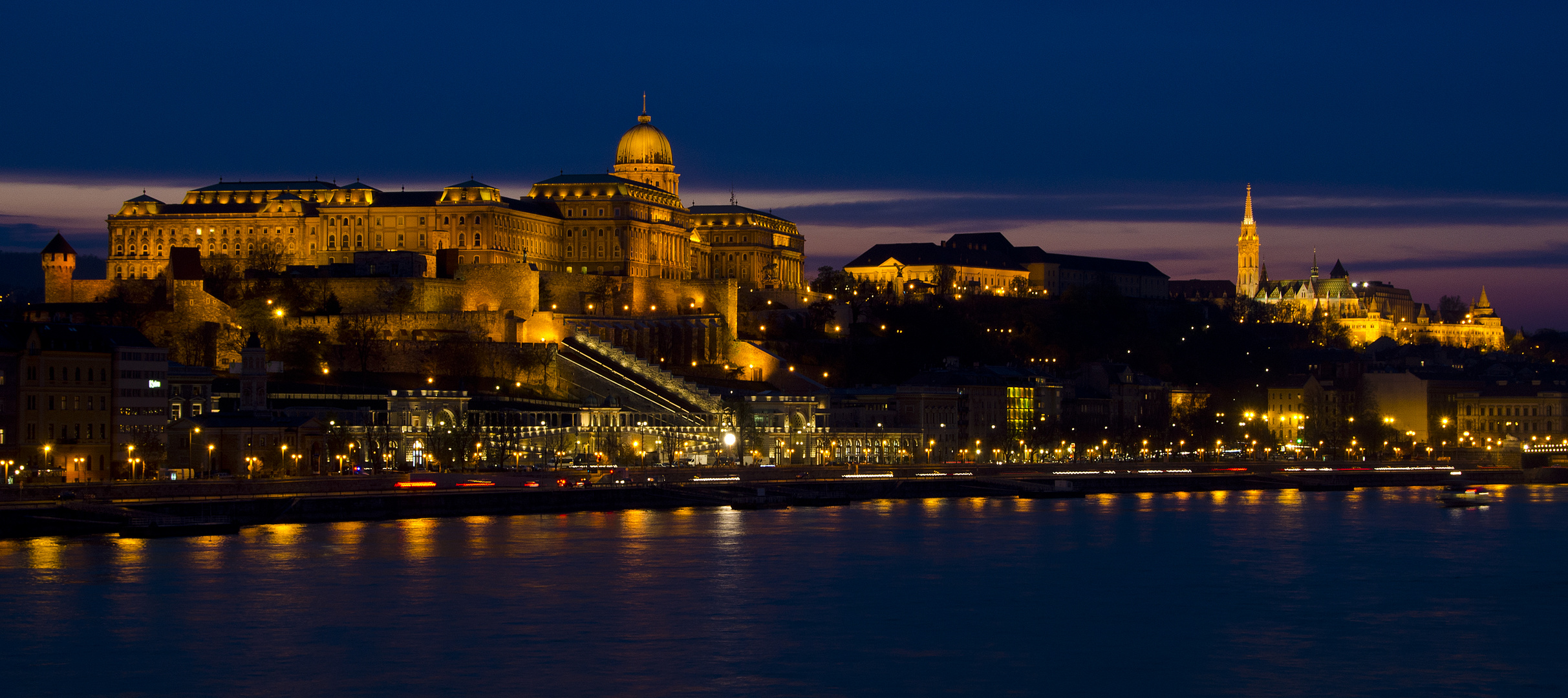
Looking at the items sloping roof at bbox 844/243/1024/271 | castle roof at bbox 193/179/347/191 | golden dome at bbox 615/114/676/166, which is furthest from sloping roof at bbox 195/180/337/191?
sloping roof at bbox 844/243/1024/271

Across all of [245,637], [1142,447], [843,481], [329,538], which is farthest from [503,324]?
[245,637]

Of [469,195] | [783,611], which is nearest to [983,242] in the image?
[469,195]

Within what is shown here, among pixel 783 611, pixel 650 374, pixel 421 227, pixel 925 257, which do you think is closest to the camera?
pixel 783 611

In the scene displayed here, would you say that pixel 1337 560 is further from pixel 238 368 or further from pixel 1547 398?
pixel 1547 398

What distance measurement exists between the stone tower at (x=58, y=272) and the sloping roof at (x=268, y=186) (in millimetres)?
13294

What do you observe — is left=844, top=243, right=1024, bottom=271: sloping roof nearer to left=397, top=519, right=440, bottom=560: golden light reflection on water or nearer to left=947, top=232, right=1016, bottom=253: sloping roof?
left=947, top=232, right=1016, bottom=253: sloping roof

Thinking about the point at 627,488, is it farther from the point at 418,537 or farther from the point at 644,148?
the point at 644,148

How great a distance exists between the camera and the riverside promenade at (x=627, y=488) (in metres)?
51.5

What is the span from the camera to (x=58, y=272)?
302ft

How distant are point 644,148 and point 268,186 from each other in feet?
83.8

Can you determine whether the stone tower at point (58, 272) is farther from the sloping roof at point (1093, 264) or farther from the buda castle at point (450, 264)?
the sloping roof at point (1093, 264)

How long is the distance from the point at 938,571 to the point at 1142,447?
58542 mm

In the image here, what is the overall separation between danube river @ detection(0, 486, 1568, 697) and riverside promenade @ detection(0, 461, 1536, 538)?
171 centimetres

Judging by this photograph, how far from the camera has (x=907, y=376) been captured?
348 feet
